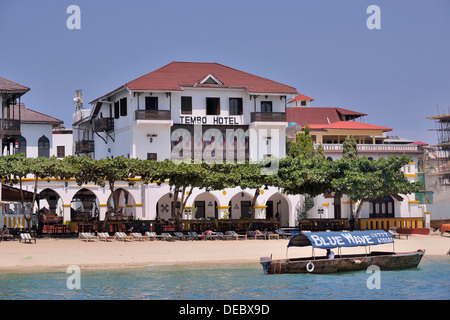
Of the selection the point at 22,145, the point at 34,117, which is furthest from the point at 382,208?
the point at 34,117

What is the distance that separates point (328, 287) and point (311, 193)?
20.0m

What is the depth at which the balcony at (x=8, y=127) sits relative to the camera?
166 feet

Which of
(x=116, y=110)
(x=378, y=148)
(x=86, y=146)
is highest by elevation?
(x=116, y=110)

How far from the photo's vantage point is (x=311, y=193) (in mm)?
52500

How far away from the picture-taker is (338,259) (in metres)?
35.6

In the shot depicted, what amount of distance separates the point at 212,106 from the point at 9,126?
1787 centimetres

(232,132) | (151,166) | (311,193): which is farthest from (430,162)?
(151,166)

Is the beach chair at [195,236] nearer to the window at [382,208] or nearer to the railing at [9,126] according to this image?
the railing at [9,126]

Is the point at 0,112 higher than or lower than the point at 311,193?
higher

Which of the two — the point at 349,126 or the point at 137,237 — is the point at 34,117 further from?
the point at 349,126

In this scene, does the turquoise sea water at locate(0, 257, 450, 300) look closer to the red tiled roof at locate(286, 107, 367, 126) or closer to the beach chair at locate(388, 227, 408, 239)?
the beach chair at locate(388, 227, 408, 239)

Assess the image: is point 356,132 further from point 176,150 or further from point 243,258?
point 243,258

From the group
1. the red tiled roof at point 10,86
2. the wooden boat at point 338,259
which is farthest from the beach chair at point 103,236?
the wooden boat at point 338,259
